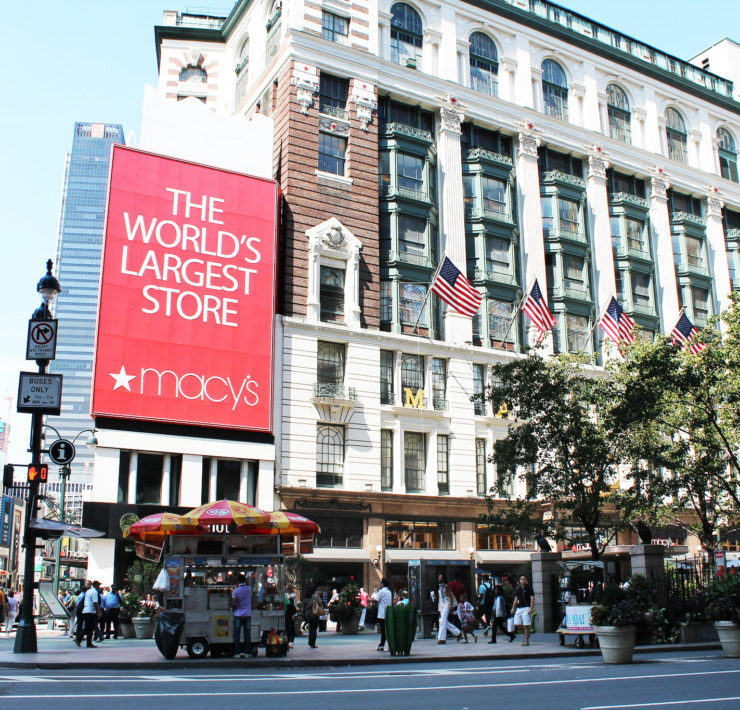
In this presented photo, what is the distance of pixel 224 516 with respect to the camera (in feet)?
65.9

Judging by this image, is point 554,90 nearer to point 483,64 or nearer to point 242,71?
point 483,64

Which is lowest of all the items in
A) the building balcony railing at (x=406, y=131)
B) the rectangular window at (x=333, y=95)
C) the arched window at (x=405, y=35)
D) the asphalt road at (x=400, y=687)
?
the asphalt road at (x=400, y=687)

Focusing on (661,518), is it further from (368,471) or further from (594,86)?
(594,86)

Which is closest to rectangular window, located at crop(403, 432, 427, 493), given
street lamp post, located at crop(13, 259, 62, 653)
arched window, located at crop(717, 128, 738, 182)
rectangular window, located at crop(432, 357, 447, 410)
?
rectangular window, located at crop(432, 357, 447, 410)

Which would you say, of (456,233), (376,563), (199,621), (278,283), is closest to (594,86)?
(456,233)

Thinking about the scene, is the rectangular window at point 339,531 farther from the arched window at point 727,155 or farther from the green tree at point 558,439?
the arched window at point 727,155

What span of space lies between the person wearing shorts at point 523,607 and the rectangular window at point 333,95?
28704 mm

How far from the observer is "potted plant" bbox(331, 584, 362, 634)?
2900cm

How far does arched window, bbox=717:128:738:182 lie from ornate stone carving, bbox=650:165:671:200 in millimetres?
7993

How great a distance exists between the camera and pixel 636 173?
56938mm

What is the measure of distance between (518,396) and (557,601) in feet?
24.9

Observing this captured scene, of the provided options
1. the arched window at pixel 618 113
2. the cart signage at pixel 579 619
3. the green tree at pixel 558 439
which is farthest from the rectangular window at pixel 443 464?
the arched window at pixel 618 113

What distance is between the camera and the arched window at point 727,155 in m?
62.9

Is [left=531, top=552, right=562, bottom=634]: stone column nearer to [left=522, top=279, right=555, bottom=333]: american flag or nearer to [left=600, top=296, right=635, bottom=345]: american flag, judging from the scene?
[left=522, top=279, right=555, bottom=333]: american flag
